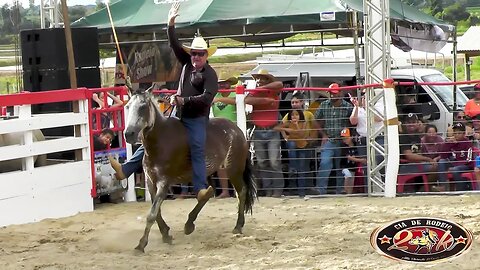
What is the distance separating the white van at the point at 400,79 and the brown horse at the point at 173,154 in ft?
12.5

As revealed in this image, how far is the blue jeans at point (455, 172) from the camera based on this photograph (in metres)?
10.5

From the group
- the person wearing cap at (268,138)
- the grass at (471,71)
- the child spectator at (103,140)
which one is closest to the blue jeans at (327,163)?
the person wearing cap at (268,138)

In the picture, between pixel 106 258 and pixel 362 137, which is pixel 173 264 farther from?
pixel 362 137

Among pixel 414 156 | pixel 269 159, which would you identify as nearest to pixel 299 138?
pixel 269 159

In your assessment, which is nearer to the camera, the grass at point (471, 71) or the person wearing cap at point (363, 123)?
the person wearing cap at point (363, 123)

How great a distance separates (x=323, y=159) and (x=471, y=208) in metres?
2.19

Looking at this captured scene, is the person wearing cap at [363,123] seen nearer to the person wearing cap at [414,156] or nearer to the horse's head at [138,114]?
the person wearing cap at [414,156]

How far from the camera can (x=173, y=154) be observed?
7.80 metres

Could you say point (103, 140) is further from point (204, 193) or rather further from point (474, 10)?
point (474, 10)

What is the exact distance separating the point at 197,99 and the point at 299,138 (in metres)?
3.35

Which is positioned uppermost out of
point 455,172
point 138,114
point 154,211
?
point 138,114

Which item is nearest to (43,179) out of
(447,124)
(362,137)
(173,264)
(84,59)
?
(84,59)

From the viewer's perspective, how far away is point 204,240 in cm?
798

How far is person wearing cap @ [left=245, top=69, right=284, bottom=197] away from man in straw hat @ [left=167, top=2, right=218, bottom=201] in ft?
9.37
